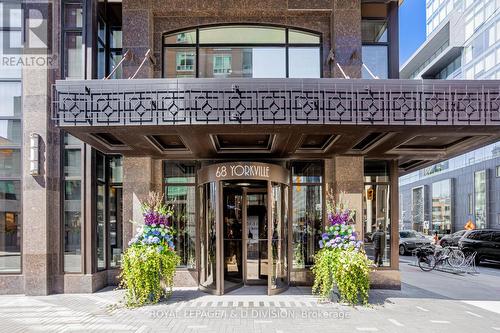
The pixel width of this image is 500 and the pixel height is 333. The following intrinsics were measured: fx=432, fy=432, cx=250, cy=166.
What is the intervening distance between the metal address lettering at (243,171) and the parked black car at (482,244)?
13.8 meters

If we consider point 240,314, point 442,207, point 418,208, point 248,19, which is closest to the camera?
point 240,314

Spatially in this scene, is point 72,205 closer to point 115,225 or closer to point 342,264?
point 115,225

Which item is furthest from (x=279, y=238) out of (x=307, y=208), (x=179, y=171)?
(x=179, y=171)

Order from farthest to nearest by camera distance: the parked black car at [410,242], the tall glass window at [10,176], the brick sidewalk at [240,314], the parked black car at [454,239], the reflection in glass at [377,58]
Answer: the parked black car at [410,242]
the parked black car at [454,239]
the reflection in glass at [377,58]
the tall glass window at [10,176]
the brick sidewalk at [240,314]

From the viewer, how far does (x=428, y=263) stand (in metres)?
16.1

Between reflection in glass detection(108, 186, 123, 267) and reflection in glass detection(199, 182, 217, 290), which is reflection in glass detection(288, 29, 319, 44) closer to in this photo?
reflection in glass detection(199, 182, 217, 290)

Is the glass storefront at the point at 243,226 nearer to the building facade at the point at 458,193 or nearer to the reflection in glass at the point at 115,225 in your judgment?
the reflection in glass at the point at 115,225

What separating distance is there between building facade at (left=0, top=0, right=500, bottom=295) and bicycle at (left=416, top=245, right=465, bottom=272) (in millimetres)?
5735

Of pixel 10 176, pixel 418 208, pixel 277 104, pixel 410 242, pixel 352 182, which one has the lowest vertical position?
pixel 418 208

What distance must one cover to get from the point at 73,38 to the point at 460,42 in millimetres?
48916

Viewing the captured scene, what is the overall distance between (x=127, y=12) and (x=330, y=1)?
521 centimetres

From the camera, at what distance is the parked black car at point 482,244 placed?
61.6ft

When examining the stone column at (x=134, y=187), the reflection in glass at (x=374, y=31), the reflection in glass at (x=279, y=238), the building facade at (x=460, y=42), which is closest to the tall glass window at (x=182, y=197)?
the stone column at (x=134, y=187)

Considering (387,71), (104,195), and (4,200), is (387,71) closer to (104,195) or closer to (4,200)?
(104,195)
